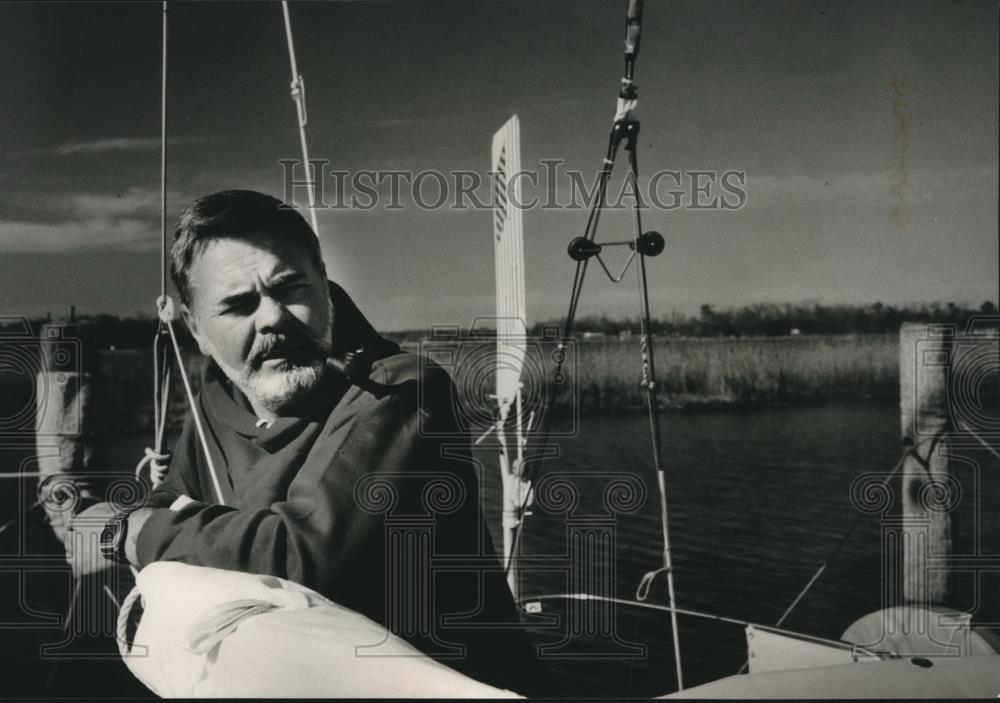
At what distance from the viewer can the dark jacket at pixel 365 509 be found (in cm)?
245

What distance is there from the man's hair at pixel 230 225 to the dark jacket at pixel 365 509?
0.68 ft

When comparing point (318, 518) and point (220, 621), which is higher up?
point (318, 518)

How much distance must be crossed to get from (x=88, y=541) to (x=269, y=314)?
2.79 feet

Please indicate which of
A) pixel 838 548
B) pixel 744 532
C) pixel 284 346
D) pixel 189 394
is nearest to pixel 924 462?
pixel 838 548

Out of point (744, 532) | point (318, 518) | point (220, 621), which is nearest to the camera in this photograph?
point (220, 621)

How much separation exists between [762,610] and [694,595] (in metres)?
0.22

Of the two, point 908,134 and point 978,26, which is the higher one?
point 978,26

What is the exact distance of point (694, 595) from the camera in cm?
274

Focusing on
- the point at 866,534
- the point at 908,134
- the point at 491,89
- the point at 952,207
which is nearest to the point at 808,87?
the point at 908,134

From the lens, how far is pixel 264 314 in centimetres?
250

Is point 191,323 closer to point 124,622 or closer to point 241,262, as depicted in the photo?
point 241,262

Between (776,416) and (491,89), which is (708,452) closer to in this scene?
(776,416)

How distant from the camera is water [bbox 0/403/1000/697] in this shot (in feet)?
8.59

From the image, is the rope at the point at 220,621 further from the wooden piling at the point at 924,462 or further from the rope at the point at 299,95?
the wooden piling at the point at 924,462
